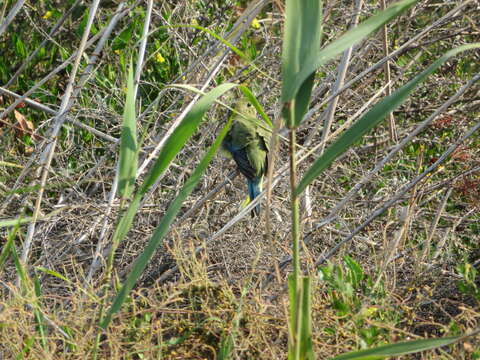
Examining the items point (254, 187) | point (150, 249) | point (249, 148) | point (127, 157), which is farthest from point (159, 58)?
point (150, 249)

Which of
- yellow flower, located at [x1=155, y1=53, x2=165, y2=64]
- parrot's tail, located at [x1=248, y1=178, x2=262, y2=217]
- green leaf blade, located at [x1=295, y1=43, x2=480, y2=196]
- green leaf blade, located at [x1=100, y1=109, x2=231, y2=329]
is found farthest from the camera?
yellow flower, located at [x1=155, y1=53, x2=165, y2=64]

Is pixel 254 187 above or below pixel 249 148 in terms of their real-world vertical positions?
below

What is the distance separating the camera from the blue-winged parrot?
3.46 meters

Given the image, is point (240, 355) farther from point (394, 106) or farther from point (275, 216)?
point (275, 216)

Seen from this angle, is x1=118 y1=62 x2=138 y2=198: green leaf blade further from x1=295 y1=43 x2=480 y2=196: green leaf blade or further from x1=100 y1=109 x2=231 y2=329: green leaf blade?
x1=295 y1=43 x2=480 y2=196: green leaf blade

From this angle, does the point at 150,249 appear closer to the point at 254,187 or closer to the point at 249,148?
the point at 254,187

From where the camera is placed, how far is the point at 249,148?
148 inches

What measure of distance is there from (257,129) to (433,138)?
2.92 feet

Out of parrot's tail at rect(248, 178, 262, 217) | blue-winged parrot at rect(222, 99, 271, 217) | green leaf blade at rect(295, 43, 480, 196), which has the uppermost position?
green leaf blade at rect(295, 43, 480, 196)

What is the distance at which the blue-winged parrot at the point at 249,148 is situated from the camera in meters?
3.46

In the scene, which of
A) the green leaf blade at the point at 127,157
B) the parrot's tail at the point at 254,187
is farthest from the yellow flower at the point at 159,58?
the green leaf blade at the point at 127,157

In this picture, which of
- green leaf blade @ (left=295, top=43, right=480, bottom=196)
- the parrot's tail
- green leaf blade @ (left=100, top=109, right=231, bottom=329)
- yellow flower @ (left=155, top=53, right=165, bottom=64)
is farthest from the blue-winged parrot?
green leaf blade @ (left=295, top=43, right=480, bottom=196)

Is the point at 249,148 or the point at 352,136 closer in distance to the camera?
the point at 352,136

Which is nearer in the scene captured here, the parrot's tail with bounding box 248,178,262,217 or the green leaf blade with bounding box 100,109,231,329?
the green leaf blade with bounding box 100,109,231,329
